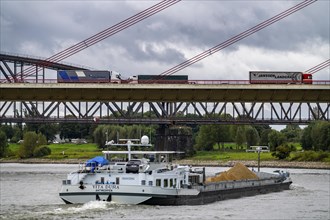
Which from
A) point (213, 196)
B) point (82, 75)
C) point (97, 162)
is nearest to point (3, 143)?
point (82, 75)

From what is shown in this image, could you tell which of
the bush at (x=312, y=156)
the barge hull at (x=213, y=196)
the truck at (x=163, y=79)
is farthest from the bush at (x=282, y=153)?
the barge hull at (x=213, y=196)

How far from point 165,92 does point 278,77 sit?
13395 millimetres

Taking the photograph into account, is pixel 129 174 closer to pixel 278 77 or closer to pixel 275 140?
pixel 278 77

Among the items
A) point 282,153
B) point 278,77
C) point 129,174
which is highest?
point 278,77

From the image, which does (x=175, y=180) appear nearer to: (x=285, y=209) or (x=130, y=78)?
(x=285, y=209)

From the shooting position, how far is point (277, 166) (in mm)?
158000

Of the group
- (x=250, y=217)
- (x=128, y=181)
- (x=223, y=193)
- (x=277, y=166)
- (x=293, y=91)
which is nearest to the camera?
(x=250, y=217)

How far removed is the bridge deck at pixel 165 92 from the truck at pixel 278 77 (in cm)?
209

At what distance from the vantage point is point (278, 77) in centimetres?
10900

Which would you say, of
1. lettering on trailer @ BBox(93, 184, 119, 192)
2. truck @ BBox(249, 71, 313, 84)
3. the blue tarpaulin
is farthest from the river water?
truck @ BBox(249, 71, 313, 84)

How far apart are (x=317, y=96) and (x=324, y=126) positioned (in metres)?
66.9

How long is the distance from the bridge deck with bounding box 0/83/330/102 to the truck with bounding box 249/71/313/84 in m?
2.09

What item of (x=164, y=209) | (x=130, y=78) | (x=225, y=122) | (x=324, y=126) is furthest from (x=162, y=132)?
(x=164, y=209)

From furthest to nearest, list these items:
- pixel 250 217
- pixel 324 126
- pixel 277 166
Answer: pixel 324 126, pixel 277 166, pixel 250 217
